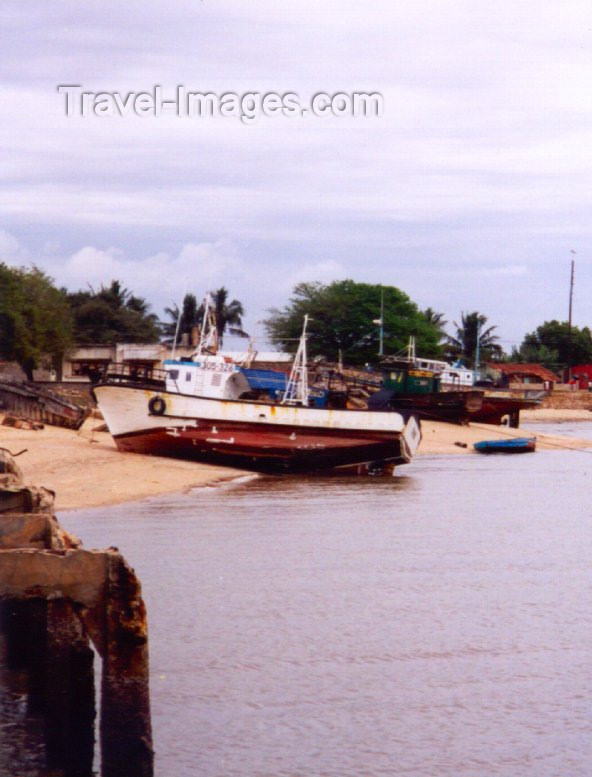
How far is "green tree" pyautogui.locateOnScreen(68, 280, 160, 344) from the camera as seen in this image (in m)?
84.8

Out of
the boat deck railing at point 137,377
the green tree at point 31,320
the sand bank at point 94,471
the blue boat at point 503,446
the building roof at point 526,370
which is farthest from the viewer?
the building roof at point 526,370

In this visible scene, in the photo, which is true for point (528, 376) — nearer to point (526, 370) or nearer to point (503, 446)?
point (526, 370)

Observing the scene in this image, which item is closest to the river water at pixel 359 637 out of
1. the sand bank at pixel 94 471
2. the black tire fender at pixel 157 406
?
the sand bank at pixel 94 471

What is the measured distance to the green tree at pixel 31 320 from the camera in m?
58.5

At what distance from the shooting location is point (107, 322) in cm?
8688

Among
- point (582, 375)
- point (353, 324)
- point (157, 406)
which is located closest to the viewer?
point (157, 406)

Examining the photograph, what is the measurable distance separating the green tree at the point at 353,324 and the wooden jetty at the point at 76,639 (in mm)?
71653

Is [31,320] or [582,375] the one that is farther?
[582,375]

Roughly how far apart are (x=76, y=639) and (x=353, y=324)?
74563mm

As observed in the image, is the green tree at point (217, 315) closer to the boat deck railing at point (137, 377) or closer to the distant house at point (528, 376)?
the distant house at point (528, 376)

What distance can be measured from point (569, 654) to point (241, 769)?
4.94 metres

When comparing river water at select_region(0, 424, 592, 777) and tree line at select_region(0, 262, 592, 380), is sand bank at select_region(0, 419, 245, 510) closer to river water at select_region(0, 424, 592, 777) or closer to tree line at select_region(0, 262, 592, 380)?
river water at select_region(0, 424, 592, 777)

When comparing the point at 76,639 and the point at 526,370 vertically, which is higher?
the point at 526,370

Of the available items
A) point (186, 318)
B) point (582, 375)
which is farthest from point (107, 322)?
point (582, 375)
